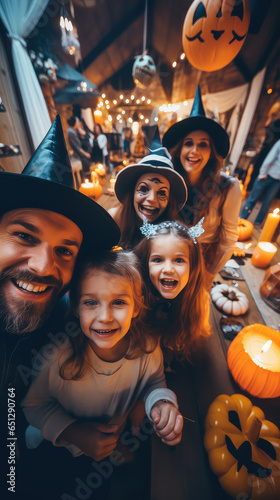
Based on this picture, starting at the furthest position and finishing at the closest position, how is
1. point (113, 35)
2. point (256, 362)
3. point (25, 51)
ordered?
point (113, 35) < point (25, 51) < point (256, 362)

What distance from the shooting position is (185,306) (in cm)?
115

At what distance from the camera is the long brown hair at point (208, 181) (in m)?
1.52

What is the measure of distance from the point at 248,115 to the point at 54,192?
6.43 meters

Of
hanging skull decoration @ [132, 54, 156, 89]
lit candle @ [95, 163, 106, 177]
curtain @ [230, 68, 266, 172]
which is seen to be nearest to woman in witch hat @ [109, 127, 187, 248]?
lit candle @ [95, 163, 106, 177]

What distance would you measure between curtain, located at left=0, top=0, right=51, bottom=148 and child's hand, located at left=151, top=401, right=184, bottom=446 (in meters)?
3.56

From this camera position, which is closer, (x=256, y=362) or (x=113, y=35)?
(x=256, y=362)

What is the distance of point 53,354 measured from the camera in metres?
0.80

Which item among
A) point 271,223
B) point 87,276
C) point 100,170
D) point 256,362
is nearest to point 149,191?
point 87,276

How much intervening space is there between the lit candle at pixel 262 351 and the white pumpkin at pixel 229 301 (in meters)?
0.42

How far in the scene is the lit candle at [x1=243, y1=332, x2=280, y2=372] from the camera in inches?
39.2

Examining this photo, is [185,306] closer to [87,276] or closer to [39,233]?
[87,276]

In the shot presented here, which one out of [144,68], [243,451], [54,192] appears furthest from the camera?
[144,68]

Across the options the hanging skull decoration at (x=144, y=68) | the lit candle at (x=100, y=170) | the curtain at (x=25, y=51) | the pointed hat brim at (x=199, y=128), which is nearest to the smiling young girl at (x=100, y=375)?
the pointed hat brim at (x=199, y=128)

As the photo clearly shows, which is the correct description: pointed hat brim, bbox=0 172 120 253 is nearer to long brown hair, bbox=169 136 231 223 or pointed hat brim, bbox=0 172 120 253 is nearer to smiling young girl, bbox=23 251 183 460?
smiling young girl, bbox=23 251 183 460
